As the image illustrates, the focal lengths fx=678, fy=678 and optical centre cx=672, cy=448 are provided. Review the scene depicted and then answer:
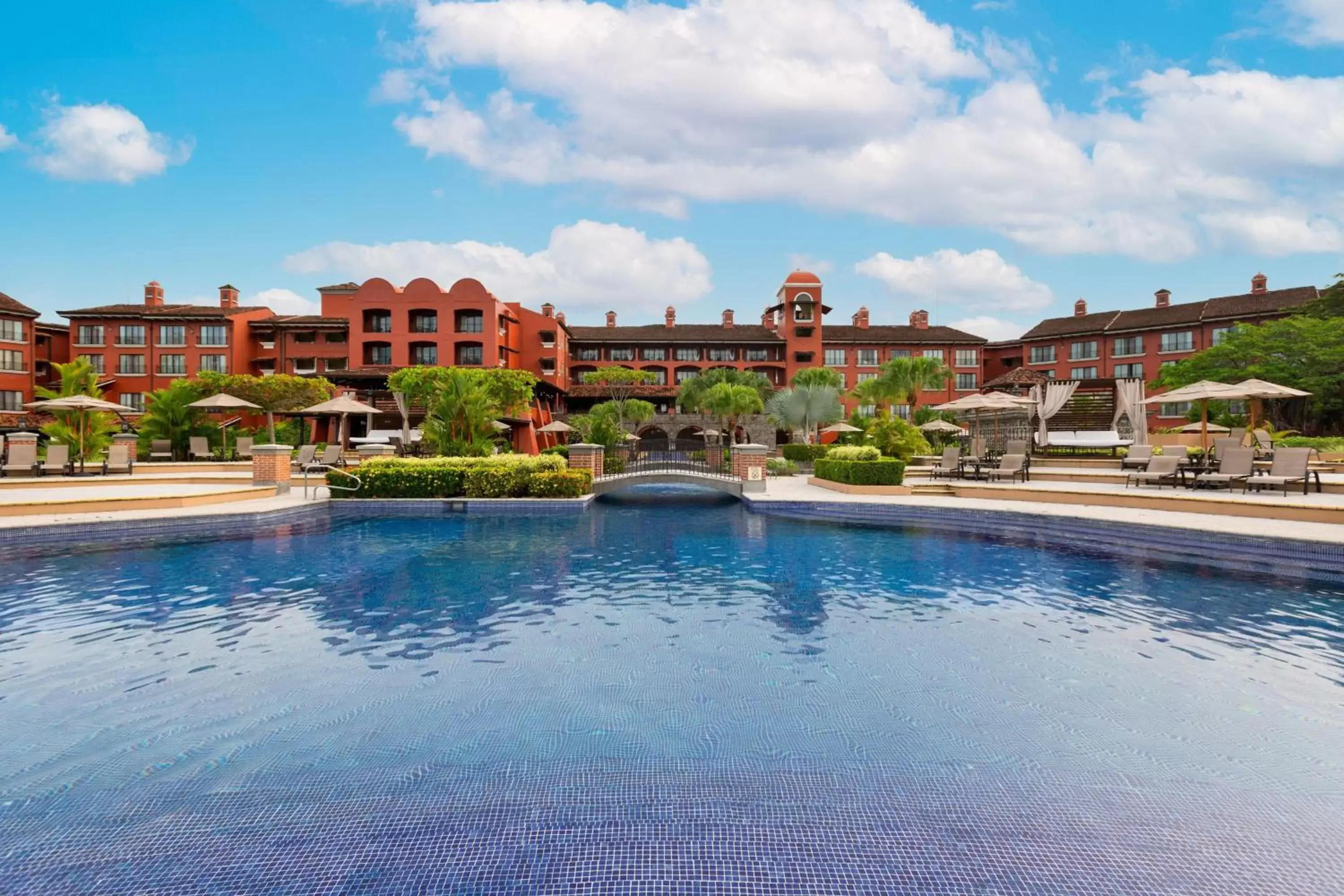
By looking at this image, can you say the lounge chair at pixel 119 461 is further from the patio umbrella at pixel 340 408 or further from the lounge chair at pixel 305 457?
the patio umbrella at pixel 340 408

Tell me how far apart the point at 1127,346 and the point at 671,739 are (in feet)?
206

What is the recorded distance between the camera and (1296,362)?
35844mm

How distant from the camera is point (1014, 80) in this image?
627 inches

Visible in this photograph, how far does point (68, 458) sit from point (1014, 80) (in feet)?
97.5

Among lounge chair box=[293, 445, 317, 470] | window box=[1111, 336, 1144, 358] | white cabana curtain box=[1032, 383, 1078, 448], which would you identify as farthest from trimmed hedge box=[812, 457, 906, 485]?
window box=[1111, 336, 1144, 358]

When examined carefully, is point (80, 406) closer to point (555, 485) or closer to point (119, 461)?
point (119, 461)

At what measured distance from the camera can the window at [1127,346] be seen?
54156mm

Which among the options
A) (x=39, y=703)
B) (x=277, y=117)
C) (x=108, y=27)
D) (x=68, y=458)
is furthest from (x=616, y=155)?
(x=68, y=458)

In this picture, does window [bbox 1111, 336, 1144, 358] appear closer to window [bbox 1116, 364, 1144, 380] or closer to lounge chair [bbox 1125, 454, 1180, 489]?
window [bbox 1116, 364, 1144, 380]

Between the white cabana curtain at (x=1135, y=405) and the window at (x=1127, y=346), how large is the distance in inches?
1283

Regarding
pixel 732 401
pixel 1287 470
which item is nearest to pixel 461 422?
pixel 732 401

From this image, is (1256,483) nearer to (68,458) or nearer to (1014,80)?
(1014,80)

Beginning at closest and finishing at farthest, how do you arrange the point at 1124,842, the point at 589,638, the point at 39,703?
the point at 1124,842 → the point at 39,703 → the point at 589,638

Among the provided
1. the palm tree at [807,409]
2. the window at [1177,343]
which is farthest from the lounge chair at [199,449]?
the window at [1177,343]
